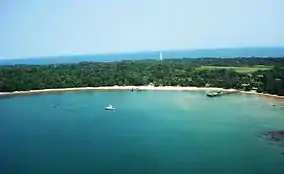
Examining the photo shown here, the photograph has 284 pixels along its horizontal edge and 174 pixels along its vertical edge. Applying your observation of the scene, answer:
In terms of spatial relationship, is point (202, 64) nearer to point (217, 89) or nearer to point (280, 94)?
point (217, 89)

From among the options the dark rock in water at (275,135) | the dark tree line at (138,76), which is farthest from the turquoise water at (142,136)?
the dark tree line at (138,76)

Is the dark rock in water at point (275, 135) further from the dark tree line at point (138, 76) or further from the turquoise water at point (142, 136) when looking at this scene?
the dark tree line at point (138, 76)

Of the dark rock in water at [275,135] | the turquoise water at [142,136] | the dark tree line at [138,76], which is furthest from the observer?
the dark tree line at [138,76]

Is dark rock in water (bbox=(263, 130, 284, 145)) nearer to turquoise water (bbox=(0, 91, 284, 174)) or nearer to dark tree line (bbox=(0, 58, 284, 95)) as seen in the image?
turquoise water (bbox=(0, 91, 284, 174))

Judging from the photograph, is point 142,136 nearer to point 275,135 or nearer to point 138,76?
point 275,135

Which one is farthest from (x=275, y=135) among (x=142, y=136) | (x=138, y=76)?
(x=138, y=76)
